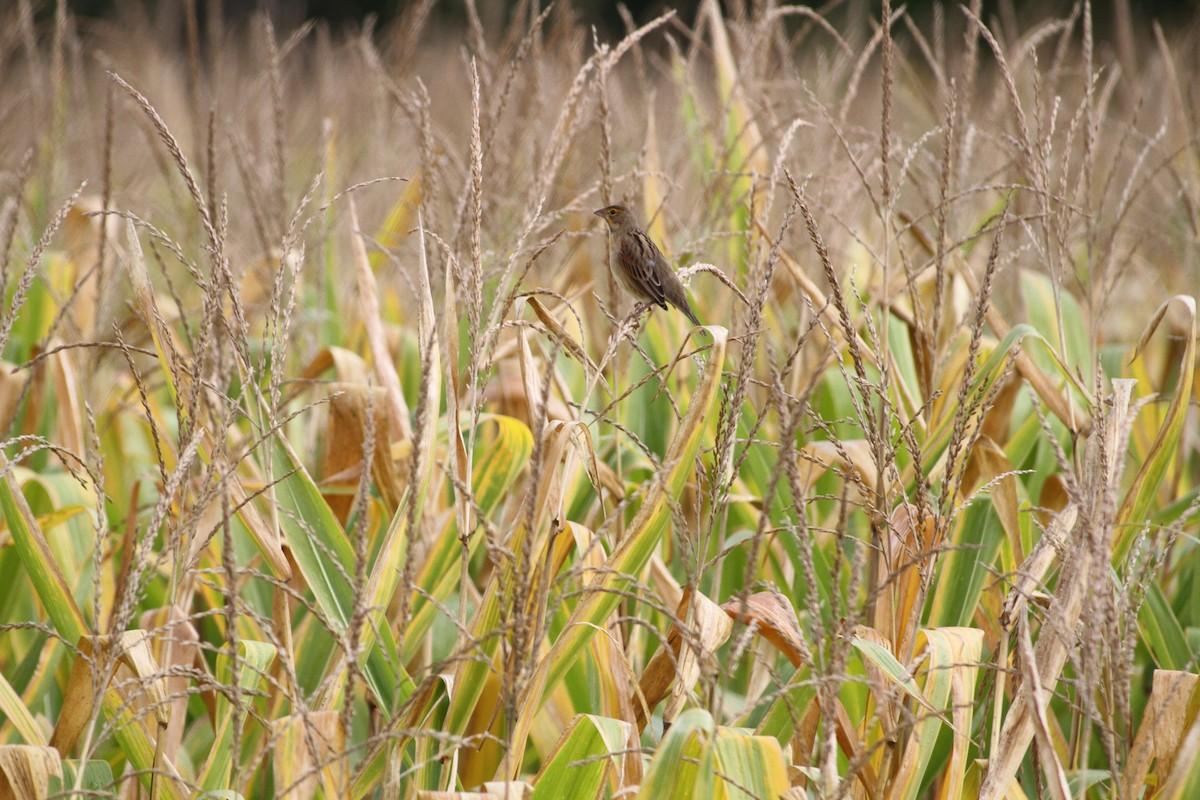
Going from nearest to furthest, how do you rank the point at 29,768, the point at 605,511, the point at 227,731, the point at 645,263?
the point at 29,768 < the point at 227,731 < the point at 605,511 < the point at 645,263

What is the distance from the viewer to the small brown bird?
2393mm

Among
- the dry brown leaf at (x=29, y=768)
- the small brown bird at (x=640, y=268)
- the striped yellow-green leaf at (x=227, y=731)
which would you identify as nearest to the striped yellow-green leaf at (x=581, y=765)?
the striped yellow-green leaf at (x=227, y=731)

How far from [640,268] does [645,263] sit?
0.02 metres

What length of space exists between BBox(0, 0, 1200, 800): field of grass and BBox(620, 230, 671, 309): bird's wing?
0.09 m

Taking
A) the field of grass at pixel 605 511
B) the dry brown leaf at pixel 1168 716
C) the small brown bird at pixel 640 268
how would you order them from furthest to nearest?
the small brown bird at pixel 640 268
the dry brown leaf at pixel 1168 716
the field of grass at pixel 605 511

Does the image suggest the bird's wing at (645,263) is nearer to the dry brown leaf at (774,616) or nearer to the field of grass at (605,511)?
the field of grass at (605,511)

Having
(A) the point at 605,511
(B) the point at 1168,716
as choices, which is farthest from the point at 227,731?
(B) the point at 1168,716

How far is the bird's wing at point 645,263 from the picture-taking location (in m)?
2.43

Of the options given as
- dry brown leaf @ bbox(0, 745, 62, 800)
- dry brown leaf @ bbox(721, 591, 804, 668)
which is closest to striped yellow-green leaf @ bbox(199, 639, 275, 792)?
dry brown leaf @ bbox(0, 745, 62, 800)

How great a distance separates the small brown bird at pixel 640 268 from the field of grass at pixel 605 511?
9 cm

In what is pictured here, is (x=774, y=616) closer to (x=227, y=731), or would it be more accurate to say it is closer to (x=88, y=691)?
(x=227, y=731)

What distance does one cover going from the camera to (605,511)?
1.55 metres

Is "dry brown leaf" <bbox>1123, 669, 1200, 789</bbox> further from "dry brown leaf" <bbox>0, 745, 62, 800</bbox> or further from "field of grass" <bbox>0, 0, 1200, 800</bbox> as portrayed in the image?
"dry brown leaf" <bbox>0, 745, 62, 800</bbox>

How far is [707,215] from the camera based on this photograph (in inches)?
96.2
